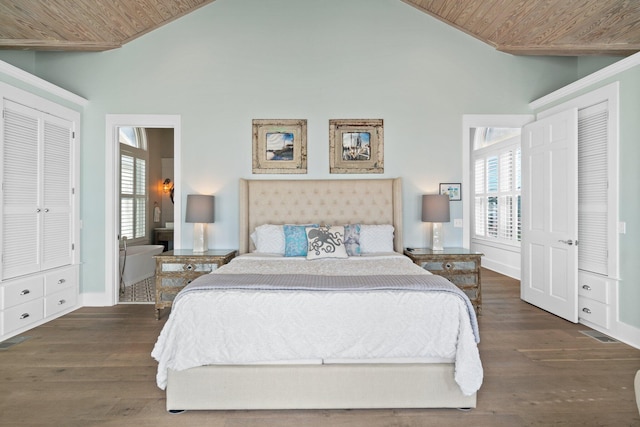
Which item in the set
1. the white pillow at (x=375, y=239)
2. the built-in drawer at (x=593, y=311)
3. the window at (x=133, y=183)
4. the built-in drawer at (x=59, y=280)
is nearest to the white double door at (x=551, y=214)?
the built-in drawer at (x=593, y=311)

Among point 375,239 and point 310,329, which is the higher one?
point 375,239

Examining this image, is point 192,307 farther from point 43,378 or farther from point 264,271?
point 43,378

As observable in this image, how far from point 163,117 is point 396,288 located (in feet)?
12.3

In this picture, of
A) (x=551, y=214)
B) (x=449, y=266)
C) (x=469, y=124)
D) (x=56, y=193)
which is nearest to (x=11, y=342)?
(x=56, y=193)

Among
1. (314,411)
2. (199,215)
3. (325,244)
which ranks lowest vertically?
(314,411)

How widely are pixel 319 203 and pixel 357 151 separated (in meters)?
0.85

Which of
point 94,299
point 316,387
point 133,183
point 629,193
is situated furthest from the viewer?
point 133,183

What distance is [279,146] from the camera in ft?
14.6

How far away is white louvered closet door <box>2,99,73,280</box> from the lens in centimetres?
337

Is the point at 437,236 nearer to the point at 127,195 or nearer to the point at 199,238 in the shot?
the point at 199,238

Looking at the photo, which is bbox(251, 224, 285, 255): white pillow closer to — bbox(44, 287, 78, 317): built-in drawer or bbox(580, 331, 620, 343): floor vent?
bbox(44, 287, 78, 317): built-in drawer

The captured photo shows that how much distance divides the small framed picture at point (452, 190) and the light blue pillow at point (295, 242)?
6.46ft

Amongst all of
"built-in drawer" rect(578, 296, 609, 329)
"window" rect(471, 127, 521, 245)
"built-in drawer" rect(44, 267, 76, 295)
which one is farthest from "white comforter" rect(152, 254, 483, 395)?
"window" rect(471, 127, 521, 245)

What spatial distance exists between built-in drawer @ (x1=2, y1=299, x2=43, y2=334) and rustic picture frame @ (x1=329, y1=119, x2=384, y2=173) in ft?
11.9
